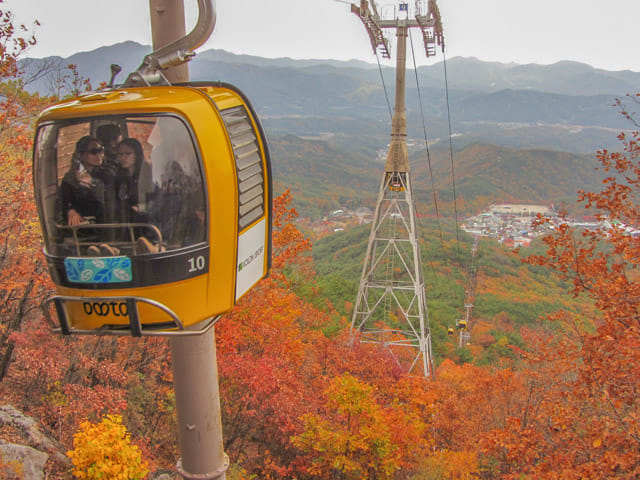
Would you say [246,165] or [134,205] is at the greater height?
[246,165]

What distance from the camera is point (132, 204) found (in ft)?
12.3

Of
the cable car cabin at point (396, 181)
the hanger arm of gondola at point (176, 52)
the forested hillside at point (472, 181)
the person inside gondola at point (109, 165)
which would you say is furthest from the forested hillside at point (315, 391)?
the forested hillside at point (472, 181)

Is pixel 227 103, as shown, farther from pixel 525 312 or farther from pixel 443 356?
pixel 525 312

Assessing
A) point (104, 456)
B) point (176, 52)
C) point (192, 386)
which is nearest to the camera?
point (176, 52)

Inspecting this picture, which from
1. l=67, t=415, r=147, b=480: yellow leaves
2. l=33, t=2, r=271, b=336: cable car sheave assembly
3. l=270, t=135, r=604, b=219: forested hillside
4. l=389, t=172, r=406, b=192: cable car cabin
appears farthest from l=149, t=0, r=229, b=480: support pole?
l=270, t=135, r=604, b=219: forested hillside

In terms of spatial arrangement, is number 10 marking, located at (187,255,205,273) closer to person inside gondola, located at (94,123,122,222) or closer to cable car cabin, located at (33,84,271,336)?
cable car cabin, located at (33,84,271,336)

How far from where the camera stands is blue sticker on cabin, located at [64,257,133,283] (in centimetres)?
367

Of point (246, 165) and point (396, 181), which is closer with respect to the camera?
point (246, 165)

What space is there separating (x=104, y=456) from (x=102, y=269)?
4.95 metres

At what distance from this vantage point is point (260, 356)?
49.6ft

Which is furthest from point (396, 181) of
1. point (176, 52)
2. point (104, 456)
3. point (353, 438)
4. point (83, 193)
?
point (83, 193)

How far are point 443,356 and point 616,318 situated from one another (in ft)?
90.2

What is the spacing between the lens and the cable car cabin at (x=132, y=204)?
3711 millimetres

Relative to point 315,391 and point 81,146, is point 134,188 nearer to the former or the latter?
point 81,146
